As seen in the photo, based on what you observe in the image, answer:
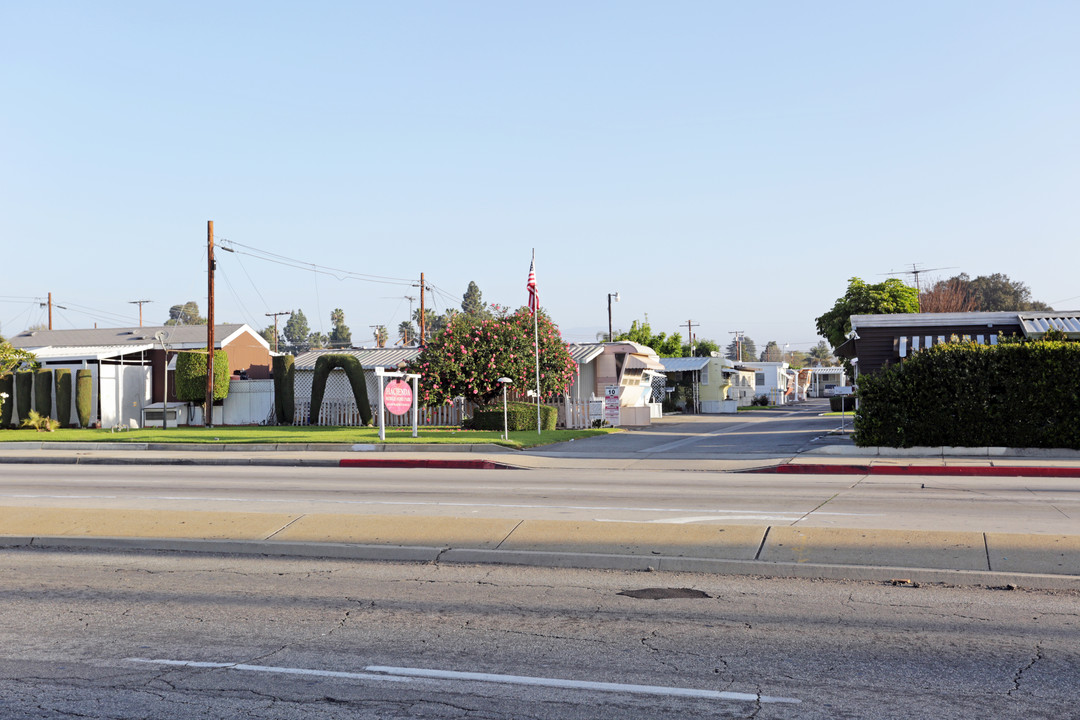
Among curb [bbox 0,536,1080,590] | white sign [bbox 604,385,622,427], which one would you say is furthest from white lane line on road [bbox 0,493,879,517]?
white sign [bbox 604,385,622,427]

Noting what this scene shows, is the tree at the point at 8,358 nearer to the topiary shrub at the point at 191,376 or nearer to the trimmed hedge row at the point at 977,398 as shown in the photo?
the topiary shrub at the point at 191,376

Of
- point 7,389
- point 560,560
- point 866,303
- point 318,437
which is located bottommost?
point 560,560

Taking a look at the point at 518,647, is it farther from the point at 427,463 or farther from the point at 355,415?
the point at 355,415

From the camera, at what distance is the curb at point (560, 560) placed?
8.23 metres

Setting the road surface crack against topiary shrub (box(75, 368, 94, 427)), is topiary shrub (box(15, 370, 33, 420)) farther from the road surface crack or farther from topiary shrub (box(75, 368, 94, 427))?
the road surface crack

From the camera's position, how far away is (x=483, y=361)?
32.6 meters

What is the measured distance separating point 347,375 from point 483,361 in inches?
313

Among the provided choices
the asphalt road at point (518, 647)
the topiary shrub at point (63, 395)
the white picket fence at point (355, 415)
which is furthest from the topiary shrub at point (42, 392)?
the asphalt road at point (518, 647)

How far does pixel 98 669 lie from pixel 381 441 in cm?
2052

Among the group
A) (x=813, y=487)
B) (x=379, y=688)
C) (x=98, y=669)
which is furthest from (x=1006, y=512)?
(x=98, y=669)

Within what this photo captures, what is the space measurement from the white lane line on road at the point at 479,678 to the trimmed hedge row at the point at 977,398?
18.8m

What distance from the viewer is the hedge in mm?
31375

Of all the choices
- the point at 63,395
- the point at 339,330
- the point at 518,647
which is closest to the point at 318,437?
the point at 63,395

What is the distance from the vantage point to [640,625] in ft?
22.9
